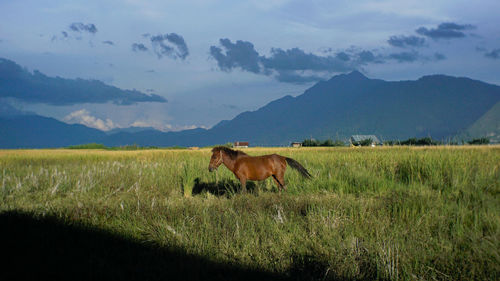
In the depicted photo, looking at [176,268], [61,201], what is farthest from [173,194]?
[176,268]

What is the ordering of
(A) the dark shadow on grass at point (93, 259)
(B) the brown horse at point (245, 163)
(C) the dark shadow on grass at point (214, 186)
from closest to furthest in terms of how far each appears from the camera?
(A) the dark shadow on grass at point (93, 259) < (B) the brown horse at point (245, 163) < (C) the dark shadow on grass at point (214, 186)

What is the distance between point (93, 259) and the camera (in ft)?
15.8

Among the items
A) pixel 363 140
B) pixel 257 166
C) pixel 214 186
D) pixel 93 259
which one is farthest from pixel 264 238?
pixel 363 140

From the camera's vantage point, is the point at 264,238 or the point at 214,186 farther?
the point at 214,186

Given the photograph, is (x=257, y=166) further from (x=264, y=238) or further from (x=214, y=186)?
(x=214, y=186)

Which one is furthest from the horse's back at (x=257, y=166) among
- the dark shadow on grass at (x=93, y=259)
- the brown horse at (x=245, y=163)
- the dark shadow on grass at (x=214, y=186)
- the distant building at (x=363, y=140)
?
the distant building at (x=363, y=140)

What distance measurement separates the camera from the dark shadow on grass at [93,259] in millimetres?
4199

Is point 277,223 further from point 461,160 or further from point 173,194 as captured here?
point 461,160

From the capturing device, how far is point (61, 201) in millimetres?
8547

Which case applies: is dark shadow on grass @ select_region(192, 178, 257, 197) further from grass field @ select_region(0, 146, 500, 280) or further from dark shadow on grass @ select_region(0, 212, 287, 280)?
dark shadow on grass @ select_region(0, 212, 287, 280)

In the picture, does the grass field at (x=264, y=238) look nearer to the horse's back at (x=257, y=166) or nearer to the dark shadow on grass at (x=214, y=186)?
the horse's back at (x=257, y=166)

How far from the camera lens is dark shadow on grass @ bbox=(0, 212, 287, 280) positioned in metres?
4.20

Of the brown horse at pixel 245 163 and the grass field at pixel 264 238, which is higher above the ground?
the brown horse at pixel 245 163

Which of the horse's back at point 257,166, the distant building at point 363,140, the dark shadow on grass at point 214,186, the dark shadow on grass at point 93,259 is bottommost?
the dark shadow on grass at point 93,259
